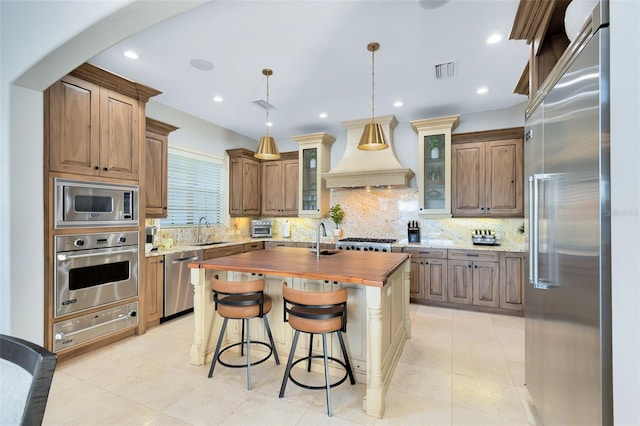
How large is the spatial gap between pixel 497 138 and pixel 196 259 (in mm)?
4732

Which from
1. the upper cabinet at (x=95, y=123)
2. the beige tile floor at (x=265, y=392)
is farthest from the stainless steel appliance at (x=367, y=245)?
the upper cabinet at (x=95, y=123)

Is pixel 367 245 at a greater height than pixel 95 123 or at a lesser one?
lesser

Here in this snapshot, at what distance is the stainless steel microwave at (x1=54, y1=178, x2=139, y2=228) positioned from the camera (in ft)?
8.80

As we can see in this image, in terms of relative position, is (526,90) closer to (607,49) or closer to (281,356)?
(607,49)

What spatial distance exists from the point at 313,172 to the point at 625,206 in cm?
489

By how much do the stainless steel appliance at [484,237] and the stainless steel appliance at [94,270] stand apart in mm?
4663

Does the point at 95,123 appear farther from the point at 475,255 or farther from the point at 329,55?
the point at 475,255

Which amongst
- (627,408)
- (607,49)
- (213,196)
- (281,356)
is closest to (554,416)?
(627,408)

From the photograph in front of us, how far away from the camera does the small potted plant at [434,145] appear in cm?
468

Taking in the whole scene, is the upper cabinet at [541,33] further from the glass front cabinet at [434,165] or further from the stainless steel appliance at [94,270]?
the stainless steel appliance at [94,270]

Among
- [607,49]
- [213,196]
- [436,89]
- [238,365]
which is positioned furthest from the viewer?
[213,196]

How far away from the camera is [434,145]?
15.4ft

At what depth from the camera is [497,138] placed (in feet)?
14.4

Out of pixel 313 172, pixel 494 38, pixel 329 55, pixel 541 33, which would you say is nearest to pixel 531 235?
pixel 541 33
